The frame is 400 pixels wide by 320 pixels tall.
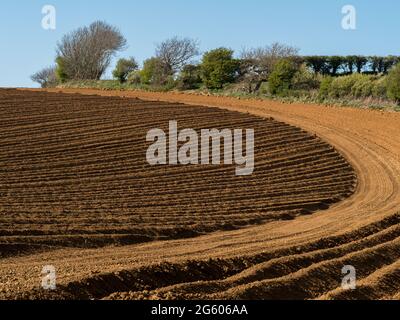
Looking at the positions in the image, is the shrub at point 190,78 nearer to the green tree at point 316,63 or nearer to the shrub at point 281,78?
the shrub at point 281,78

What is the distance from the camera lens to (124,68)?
177 feet

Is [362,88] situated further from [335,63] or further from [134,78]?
[134,78]

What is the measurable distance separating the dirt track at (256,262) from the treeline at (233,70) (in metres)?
23.2

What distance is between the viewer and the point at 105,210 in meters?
12.1

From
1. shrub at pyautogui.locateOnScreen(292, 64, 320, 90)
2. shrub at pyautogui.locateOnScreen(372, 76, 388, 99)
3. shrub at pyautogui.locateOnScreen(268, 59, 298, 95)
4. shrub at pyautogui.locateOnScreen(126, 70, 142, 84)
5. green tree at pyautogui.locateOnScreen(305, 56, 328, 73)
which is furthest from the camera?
shrub at pyautogui.locateOnScreen(126, 70, 142, 84)

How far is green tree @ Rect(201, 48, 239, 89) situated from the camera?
42188 mm

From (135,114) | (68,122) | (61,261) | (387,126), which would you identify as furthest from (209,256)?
(387,126)

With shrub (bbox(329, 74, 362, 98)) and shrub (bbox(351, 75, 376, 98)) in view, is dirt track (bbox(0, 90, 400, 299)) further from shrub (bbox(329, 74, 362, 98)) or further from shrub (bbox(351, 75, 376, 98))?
shrub (bbox(351, 75, 376, 98))

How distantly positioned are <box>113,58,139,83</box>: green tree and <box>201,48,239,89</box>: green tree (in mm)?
11115

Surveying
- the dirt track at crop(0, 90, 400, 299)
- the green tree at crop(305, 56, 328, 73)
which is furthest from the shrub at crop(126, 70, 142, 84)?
the dirt track at crop(0, 90, 400, 299)

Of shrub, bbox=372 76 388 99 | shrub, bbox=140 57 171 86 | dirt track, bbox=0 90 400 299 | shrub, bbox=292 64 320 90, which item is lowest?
dirt track, bbox=0 90 400 299

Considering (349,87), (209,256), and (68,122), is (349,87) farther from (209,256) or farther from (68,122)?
(209,256)

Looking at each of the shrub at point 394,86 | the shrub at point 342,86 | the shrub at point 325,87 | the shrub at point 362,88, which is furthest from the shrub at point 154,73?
the shrub at point 394,86
